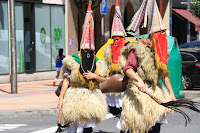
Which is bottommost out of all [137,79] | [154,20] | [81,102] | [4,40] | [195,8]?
[81,102]

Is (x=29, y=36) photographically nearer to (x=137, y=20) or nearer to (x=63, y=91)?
(x=63, y=91)

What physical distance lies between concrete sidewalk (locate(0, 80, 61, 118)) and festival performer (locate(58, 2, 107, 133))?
5577 mm

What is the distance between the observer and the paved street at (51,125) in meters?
9.91

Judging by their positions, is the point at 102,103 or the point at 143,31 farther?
the point at 143,31

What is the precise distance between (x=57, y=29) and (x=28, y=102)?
481 inches

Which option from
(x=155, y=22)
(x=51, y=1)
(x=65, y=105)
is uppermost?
(x=51, y=1)

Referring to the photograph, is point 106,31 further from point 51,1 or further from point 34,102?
point 34,102

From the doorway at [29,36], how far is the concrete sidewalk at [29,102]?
4.90m

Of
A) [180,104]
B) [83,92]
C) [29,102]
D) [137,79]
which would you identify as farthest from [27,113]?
[180,104]

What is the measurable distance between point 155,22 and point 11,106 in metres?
7.92

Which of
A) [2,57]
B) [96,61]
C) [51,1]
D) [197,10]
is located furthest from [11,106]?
[197,10]

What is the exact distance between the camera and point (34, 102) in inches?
572

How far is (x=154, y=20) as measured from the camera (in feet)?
21.1

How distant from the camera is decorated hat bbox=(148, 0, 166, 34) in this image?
21.0 ft
